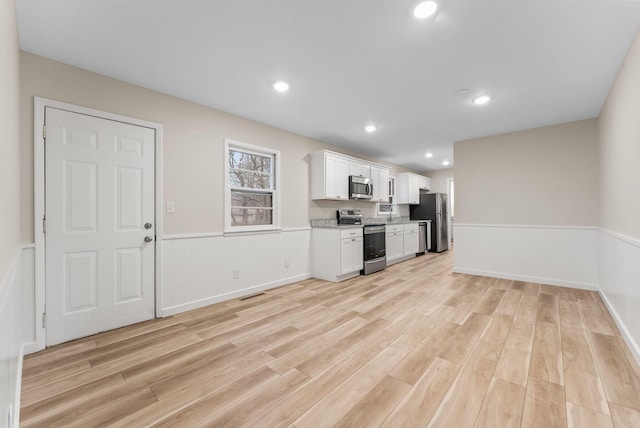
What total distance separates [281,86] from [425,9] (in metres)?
1.51

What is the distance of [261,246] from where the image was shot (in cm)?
385

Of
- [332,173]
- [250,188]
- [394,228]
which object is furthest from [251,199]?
[394,228]

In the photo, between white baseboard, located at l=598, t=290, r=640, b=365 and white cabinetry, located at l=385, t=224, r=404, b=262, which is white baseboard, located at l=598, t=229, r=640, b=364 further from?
white cabinetry, located at l=385, t=224, r=404, b=262

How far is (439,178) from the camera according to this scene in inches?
320

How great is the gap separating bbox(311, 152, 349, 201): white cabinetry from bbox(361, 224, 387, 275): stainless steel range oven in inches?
32.4

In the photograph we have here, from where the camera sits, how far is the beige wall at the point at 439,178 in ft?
26.1

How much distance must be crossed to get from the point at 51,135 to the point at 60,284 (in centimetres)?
127

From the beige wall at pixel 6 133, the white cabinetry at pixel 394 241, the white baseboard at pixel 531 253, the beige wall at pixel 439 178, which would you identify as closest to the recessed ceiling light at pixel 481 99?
the white baseboard at pixel 531 253

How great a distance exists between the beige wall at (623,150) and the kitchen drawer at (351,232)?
3.04 meters

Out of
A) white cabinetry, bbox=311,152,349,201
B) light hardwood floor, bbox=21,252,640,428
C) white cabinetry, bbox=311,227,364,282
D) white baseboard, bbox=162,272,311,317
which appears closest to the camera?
light hardwood floor, bbox=21,252,640,428

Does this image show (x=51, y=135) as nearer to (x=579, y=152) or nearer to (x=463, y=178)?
(x=463, y=178)

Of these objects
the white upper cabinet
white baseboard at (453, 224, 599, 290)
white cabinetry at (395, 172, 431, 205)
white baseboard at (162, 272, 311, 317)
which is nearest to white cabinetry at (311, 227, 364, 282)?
white baseboard at (162, 272, 311, 317)

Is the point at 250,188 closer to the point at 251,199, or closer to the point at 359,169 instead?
the point at 251,199

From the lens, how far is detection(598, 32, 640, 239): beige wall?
2037 mm
